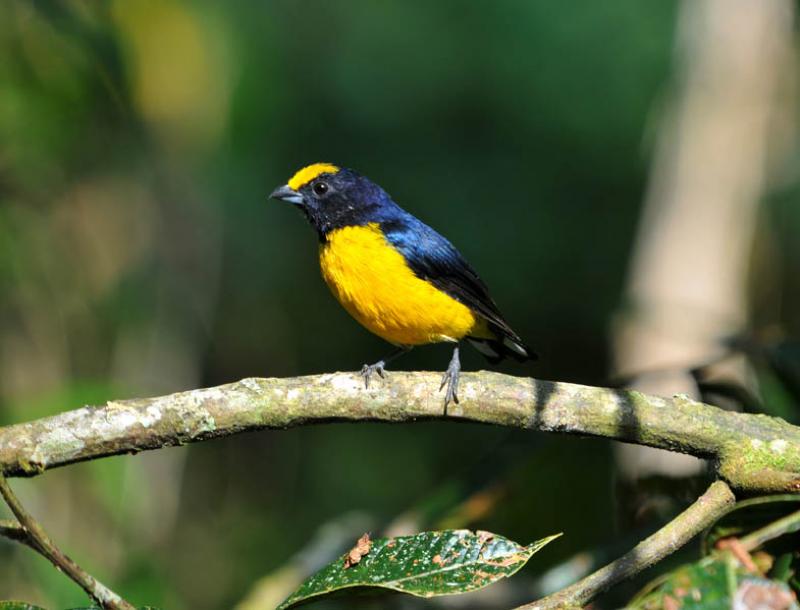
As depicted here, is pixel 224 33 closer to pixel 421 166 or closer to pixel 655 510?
pixel 421 166

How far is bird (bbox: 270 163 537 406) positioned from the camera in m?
3.89

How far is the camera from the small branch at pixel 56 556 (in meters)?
1.61

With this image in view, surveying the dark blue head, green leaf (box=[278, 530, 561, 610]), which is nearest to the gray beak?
the dark blue head

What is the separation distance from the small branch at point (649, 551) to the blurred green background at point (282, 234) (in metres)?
0.95

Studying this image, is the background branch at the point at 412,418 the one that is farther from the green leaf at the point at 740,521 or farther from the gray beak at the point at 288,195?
the gray beak at the point at 288,195

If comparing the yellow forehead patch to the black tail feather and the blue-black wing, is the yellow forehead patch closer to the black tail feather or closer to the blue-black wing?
the blue-black wing

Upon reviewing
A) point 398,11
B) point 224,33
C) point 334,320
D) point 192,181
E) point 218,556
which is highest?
point 398,11

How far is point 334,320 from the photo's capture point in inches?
393

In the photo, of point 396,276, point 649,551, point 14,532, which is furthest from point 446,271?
point 14,532

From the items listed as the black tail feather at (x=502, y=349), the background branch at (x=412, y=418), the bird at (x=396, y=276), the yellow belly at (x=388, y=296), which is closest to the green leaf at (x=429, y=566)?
the background branch at (x=412, y=418)

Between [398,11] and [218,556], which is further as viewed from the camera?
[398,11]

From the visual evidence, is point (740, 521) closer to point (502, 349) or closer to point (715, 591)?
point (715, 591)

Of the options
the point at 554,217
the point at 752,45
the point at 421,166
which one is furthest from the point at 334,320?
the point at 752,45

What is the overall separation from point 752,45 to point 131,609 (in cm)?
731
